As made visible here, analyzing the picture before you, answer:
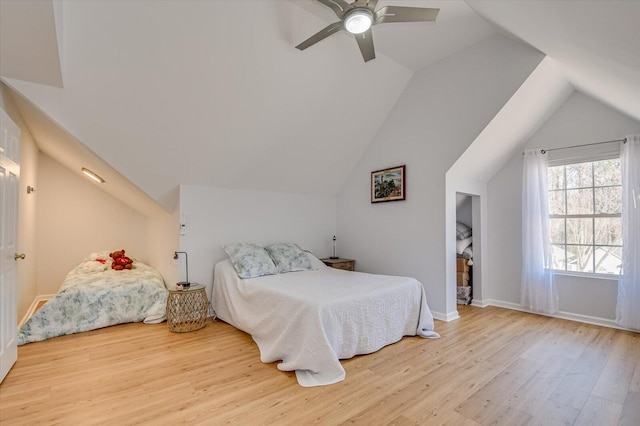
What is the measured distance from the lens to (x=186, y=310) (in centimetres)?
341

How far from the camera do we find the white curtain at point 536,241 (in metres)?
3.96

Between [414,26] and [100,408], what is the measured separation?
158 inches

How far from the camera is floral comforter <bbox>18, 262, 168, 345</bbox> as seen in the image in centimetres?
314

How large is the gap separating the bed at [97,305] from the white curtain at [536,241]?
183 inches

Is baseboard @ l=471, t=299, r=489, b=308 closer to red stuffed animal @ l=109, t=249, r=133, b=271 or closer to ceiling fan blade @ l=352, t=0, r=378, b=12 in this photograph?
ceiling fan blade @ l=352, t=0, r=378, b=12

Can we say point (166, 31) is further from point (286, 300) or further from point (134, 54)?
point (286, 300)

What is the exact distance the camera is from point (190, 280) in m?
3.83

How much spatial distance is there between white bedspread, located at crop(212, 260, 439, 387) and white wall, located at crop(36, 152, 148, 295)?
2.97 metres

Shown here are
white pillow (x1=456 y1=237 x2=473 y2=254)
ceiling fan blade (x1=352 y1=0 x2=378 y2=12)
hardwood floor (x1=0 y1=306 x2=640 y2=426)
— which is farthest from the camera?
white pillow (x1=456 y1=237 x2=473 y2=254)

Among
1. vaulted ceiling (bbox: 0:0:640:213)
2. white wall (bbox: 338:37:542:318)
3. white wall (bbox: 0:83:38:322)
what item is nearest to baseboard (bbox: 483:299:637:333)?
white wall (bbox: 338:37:542:318)

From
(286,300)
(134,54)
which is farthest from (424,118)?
(134,54)

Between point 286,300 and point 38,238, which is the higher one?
point 38,238

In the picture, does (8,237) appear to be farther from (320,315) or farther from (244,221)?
(320,315)

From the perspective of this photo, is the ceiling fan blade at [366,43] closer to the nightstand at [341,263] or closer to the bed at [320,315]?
the bed at [320,315]
